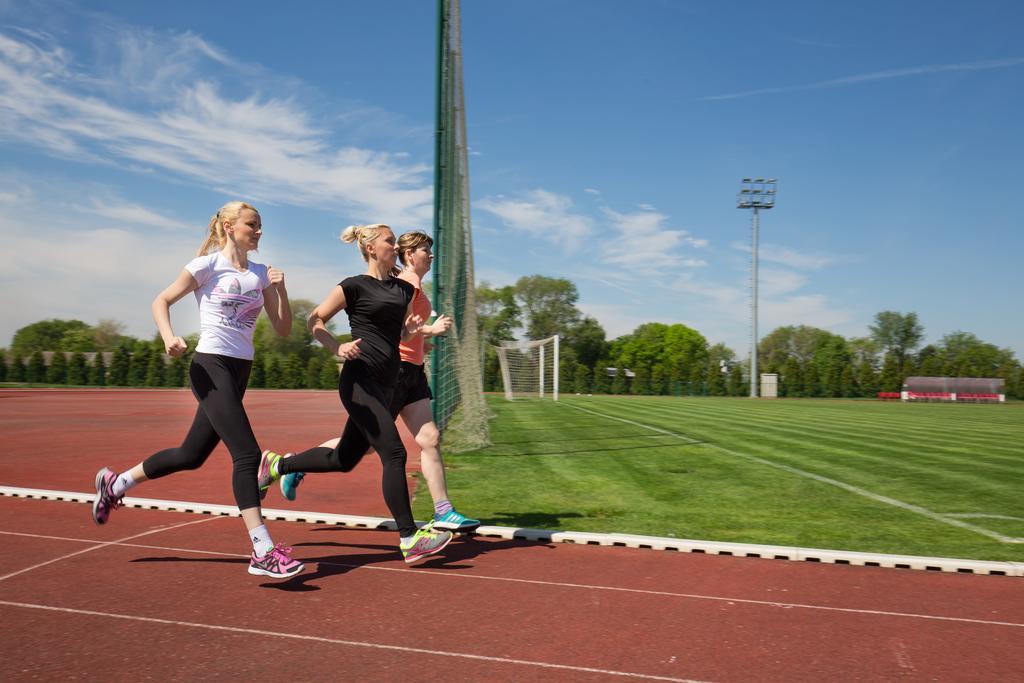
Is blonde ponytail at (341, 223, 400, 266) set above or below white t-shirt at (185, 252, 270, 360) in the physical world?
above

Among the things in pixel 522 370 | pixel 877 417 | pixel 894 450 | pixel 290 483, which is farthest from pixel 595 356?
pixel 290 483

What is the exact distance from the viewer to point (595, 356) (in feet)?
335

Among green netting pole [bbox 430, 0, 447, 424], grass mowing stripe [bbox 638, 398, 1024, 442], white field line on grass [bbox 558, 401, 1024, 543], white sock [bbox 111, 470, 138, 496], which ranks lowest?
grass mowing stripe [bbox 638, 398, 1024, 442]

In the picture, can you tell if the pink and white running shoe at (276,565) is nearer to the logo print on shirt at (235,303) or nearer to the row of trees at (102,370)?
the logo print on shirt at (235,303)

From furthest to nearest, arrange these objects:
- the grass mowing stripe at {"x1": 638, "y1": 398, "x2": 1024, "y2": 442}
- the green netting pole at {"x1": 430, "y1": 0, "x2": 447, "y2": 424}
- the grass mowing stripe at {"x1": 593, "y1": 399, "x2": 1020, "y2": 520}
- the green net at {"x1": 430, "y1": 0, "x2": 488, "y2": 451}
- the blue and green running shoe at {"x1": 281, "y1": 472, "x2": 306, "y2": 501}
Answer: the grass mowing stripe at {"x1": 638, "y1": 398, "x2": 1024, "y2": 442}, the green net at {"x1": 430, "y1": 0, "x2": 488, "y2": 451}, the green netting pole at {"x1": 430, "y1": 0, "x2": 447, "y2": 424}, the grass mowing stripe at {"x1": 593, "y1": 399, "x2": 1020, "y2": 520}, the blue and green running shoe at {"x1": 281, "y1": 472, "x2": 306, "y2": 501}

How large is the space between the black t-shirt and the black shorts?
28 cm

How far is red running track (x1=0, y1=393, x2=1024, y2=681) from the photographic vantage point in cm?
302

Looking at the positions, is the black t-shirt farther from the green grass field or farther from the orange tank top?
the green grass field

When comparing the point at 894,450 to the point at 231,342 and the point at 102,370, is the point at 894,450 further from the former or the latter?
the point at 102,370

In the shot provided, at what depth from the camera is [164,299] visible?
4.21m

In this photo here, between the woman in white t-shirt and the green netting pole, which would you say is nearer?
the woman in white t-shirt

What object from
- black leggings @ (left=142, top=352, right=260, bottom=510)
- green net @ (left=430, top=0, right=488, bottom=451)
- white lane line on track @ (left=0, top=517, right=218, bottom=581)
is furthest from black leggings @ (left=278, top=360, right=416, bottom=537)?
green net @ (left=430, top=0, right=488, bottom=451)

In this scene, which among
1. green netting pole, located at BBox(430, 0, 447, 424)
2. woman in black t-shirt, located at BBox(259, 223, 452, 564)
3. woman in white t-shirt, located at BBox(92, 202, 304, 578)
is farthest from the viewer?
green netting pole, located at BBox(430, 0, 447, 424)

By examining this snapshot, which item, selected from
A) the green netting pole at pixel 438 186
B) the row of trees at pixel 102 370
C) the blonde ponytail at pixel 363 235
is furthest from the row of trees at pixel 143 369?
the blonde ponytail at pixel 363 235
